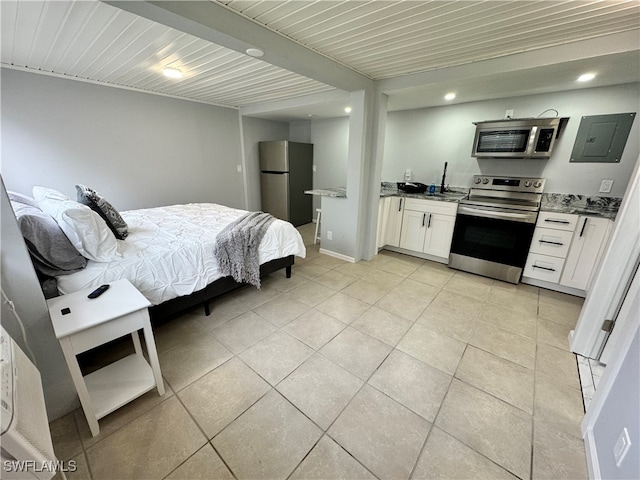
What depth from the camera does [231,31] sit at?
1658 mm

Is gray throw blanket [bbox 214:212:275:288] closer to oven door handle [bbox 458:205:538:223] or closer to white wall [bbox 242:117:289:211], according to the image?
oven door handle [bbox 458:205:538:223]

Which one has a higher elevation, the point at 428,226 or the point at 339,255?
the point at 428,226

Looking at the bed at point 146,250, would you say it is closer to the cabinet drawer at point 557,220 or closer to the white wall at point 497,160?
the white wall at point 497,160

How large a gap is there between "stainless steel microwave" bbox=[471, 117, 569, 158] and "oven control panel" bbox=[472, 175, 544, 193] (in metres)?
0.31

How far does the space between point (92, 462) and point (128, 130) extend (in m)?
3.69

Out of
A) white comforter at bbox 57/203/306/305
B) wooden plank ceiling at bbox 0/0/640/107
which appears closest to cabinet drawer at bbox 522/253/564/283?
wooden plank ceiling at bbox 0/0/640/107

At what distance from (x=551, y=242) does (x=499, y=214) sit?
56 centimetres

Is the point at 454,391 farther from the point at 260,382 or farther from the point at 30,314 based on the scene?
the point at 30,314

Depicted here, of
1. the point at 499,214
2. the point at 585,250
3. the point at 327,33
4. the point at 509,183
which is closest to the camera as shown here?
the point at 327,33

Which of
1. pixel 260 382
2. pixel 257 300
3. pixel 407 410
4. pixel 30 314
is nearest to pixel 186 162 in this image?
pixel 257 300

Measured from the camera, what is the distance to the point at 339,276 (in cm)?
308

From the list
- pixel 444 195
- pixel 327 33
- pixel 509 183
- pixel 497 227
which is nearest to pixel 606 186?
pixel 509 183

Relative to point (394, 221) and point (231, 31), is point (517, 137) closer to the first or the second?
point (394, 221)

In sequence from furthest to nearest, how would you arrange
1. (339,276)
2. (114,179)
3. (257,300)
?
(114,179), (339,276), (257,300)
